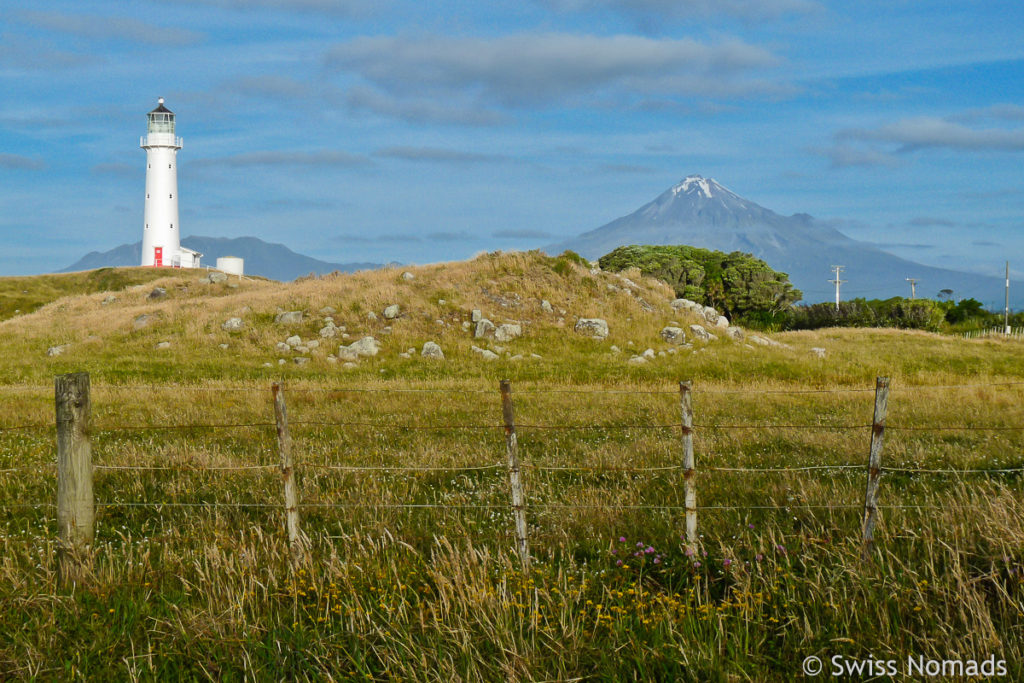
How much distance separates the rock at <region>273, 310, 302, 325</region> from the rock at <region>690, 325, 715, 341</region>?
17.5 meters

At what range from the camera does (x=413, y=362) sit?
95.7ft

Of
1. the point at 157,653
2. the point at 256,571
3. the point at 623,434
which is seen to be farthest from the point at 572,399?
the point at 157,653

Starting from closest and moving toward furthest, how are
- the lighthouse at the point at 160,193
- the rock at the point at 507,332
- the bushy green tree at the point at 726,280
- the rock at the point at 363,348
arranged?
the rock at the point at 363,348 → the rock at the point at 507,332 → the bushy green tree at the point at 726,280 → the lighthouse at the point at 160,193

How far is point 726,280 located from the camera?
228 feet

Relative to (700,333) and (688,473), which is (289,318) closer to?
(700,333)

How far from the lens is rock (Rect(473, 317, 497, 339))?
105ft

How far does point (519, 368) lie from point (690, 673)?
2289 centimetres

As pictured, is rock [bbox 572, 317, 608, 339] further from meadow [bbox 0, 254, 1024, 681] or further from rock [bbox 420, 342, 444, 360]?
meadow [bbox 0, 254, 1024, 681]

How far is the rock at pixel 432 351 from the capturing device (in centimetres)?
2972

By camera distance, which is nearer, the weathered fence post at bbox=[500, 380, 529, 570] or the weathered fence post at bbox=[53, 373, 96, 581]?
the weathered fence post at bbox=[500, 380, 529, 570]

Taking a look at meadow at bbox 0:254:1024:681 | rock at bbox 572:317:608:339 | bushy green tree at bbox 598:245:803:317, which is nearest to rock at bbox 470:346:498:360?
rock at bbox 572:317:608:339

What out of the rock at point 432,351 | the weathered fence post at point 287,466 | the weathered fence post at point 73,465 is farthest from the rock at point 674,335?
the weathered fence post at point 73,465

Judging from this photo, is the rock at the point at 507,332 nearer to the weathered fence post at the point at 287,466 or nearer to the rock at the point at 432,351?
the rock at the point at 432,351

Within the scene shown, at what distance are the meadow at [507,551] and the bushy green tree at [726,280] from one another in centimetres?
4972
